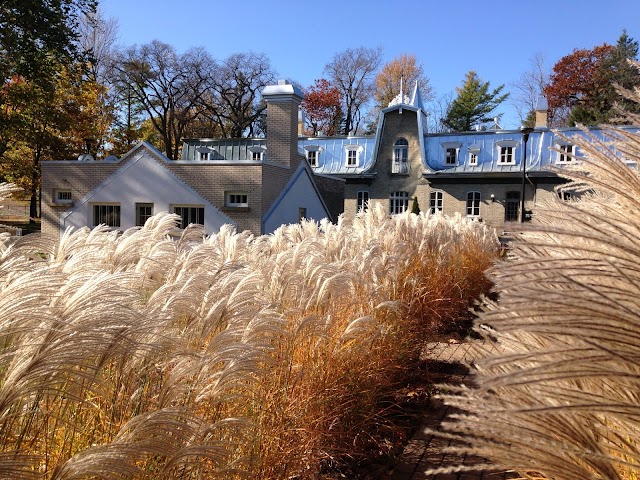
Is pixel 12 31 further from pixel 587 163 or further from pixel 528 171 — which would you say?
pixel 528 171

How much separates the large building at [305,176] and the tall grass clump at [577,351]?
1240 centimetres

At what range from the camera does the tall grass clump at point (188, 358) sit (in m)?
1.84

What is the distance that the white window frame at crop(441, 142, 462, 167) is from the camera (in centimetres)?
3375

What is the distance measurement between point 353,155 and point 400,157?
3317 mm

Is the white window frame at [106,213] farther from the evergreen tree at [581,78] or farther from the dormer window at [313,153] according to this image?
the evergreen tree at [581,78]

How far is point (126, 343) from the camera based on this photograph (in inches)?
82.8

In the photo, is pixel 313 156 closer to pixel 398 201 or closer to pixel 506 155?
pixel 398 201

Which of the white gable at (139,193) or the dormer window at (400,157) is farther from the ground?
the dormer window at (400,157)

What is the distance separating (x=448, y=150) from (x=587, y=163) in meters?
33.3

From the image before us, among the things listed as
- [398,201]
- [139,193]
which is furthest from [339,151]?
[139,193]

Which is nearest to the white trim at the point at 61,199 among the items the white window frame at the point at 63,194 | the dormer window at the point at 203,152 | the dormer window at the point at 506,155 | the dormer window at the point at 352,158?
the white window frame at the point at 63,194

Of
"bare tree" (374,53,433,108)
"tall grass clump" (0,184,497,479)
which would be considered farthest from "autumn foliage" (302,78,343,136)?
"tall grass clump" (0,184,497,479)

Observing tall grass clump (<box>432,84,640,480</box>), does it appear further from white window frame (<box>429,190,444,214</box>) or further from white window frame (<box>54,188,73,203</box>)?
white window frame (<box>429,190,444,214</box>)

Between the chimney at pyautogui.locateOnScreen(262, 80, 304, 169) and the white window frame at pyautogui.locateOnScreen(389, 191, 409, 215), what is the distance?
13786 mm
